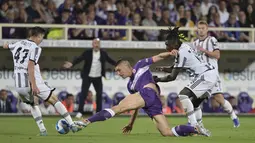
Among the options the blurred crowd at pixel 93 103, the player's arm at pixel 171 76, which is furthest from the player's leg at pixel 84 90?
the player's arm at pixel 171 76

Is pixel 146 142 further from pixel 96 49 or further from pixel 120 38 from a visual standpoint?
pixel 120 38

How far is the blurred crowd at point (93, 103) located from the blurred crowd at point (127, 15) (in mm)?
1941

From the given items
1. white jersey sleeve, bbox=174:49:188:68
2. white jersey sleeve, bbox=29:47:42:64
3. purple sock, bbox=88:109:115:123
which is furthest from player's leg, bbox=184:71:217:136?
white jersey sleeve, bbox=29:47:42:64

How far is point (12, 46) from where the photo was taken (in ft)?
52.6

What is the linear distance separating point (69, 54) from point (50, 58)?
2.09 feet

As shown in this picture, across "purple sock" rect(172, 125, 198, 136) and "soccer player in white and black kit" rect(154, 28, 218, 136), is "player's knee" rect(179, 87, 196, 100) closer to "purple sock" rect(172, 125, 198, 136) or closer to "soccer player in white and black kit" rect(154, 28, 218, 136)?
"soccer player in white and black kit" rect(154, 28, 218, 136)

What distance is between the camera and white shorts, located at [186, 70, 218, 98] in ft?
54.5

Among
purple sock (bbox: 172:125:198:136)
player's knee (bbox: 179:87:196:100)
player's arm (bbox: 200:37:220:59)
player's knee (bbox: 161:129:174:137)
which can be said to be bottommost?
player's knee (bbox: 161:129:174:137)

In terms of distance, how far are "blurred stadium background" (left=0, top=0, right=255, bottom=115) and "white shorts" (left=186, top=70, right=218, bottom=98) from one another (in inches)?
358

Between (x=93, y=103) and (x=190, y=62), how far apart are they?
9.69 metres

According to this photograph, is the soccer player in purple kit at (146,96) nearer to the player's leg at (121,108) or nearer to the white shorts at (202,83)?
the player's leg at (121,108)

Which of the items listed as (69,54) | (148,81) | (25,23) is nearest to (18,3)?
(25,23)

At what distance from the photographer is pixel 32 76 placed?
15.5 metres

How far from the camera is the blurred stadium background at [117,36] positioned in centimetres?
2569
